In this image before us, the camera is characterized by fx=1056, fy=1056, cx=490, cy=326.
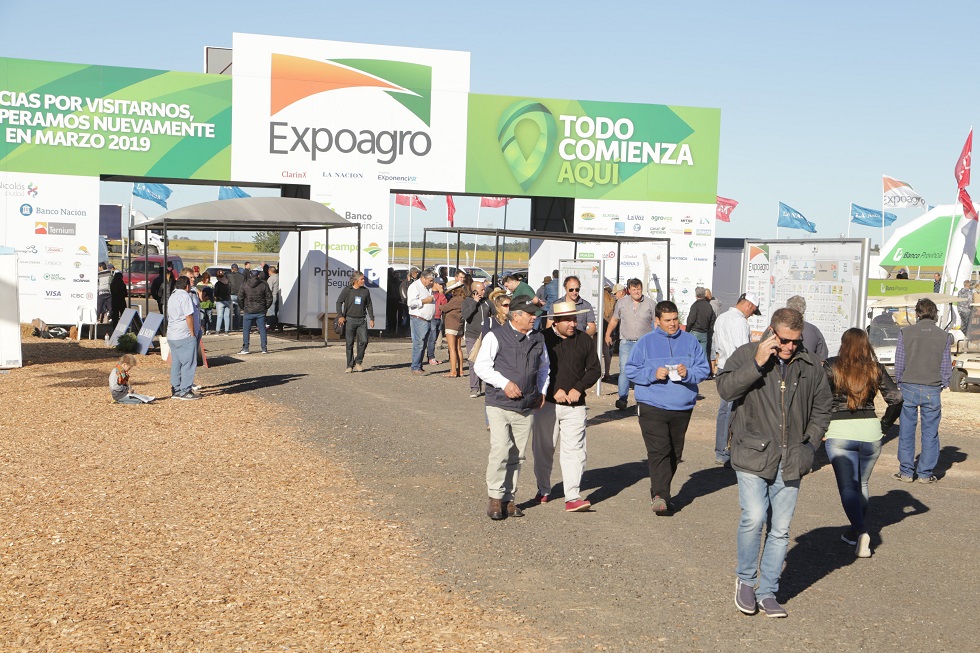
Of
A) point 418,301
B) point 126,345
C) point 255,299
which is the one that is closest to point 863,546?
point 418,301

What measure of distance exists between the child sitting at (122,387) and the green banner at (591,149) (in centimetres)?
1370

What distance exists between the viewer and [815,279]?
12695 millimetres

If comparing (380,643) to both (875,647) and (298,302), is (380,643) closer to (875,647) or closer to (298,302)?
(875,647)

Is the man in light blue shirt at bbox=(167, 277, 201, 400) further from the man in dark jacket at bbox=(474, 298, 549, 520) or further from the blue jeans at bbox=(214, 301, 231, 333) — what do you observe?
the blue jeans at bbox=(214, 301, 231, 333)

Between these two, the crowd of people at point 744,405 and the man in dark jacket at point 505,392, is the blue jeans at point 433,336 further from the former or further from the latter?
the man in dark jacket at point 505,392

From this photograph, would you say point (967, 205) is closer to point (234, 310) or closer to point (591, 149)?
point (591, 149)

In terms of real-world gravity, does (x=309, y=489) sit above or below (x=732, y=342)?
below

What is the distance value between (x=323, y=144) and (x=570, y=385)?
1862 cm

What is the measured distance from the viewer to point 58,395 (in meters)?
16.0

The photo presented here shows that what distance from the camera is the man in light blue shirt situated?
15.4 meters

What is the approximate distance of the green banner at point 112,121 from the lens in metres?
23.9

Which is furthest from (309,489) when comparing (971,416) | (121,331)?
(121,331)

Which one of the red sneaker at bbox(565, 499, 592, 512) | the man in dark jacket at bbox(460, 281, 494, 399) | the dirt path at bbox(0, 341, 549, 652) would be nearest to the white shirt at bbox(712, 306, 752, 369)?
the red sneaker at bbox(565, 499, 592, 512)

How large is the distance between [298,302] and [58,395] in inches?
436
